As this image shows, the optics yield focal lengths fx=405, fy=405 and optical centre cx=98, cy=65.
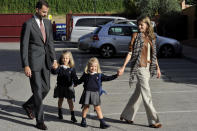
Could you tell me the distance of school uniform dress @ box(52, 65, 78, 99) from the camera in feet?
22.5

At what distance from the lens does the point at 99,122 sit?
691 cm

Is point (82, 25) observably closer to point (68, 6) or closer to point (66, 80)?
point (66, 80)

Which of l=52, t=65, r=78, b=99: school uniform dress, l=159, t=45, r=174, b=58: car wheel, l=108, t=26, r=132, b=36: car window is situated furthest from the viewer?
l=108, t=26, r=132, b=36: car window

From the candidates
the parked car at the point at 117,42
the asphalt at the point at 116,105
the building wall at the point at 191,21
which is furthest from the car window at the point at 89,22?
the asphalt at the point at 116,105

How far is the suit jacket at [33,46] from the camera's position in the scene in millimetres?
6367

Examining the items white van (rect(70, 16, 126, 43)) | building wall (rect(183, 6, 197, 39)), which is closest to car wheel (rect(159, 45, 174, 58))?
white van (rect(70, 16, 126, 43))

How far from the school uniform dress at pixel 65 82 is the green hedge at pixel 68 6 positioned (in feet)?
171

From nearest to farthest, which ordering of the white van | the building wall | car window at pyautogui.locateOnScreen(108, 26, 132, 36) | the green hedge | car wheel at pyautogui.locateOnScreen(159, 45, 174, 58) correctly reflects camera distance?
car wheel at pyautogui.locateOnScreen(159, 45, 174, 58) < car window at pyautogui.locateOnScreen(108, 26, 132, 36) < the white van < the building wall < the green hedge

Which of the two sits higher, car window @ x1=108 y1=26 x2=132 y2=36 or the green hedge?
the green hedge

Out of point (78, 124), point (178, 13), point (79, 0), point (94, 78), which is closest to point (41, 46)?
point (94, 78)

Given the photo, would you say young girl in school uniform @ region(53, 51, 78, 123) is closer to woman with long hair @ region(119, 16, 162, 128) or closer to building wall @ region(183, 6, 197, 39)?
woman with long hair @ region(119, 16, 162, 128)

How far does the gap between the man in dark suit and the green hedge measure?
2066 inches

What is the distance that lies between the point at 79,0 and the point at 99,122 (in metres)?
53.6

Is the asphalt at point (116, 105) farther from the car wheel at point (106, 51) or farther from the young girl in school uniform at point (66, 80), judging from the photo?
the car wheel at point (106, 51)
